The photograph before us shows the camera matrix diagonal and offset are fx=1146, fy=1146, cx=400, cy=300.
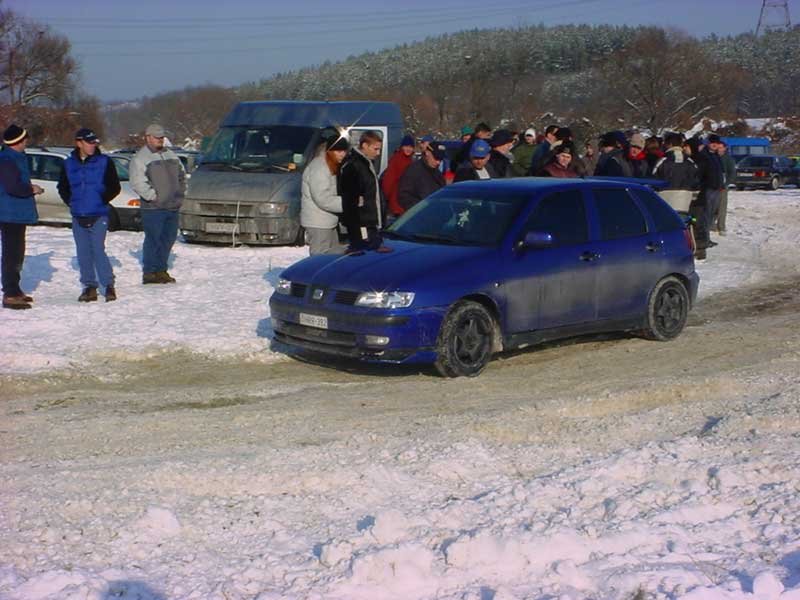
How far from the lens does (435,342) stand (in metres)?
9.20

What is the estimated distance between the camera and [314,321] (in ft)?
31.2

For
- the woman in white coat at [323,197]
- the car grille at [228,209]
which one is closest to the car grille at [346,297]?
the woman in white coat at [323,197]

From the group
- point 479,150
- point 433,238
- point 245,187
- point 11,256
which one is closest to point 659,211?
point 479,150

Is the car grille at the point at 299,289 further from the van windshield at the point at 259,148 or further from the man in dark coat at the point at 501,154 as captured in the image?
the van windshield at the point at 259,148

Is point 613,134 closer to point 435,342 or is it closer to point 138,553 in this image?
point 435,342

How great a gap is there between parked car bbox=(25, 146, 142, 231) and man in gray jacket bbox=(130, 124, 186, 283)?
734 cm

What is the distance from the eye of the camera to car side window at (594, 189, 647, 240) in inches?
423

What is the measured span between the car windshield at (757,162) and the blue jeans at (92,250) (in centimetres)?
3992

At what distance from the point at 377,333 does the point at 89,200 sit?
466 cm

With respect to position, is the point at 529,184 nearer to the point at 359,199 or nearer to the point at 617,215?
the point at 617,215

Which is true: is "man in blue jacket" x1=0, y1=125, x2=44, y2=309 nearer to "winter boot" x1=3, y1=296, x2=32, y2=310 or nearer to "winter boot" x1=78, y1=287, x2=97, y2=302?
"winter boot" x1=3, y1=296, x2=32, y2=310

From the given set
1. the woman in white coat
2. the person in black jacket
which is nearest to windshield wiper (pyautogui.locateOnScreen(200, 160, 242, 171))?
the woman in white coat

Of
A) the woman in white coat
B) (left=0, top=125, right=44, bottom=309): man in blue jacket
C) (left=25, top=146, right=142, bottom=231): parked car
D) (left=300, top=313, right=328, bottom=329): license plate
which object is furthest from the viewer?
(left=25, top=146, right=142, bottom=231): parked car

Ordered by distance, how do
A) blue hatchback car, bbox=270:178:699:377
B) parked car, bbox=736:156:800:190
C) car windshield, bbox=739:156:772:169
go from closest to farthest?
blue hatchback car, bbox=270:178:699:377
parked car, bbox=736:156:800:190
car windshield, bbox=739:156:772:169
